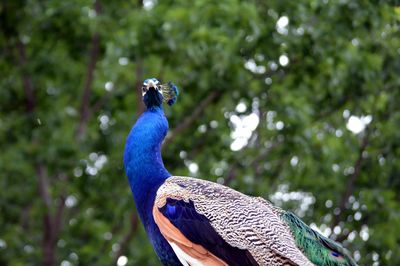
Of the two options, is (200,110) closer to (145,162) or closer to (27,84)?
(27,84)

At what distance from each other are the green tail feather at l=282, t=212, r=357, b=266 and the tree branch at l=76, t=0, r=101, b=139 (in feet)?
16.9

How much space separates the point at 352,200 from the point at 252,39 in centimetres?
202

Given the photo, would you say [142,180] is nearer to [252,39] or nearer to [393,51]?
[252,39]

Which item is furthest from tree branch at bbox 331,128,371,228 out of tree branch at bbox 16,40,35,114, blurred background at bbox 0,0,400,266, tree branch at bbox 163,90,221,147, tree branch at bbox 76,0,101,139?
tree branch at bbox 16,40,35,114

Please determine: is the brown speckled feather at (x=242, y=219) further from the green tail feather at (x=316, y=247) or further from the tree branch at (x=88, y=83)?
the tree branch at (x=88, y=83)

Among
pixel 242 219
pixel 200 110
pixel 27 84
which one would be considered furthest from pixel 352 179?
pixel 242 219

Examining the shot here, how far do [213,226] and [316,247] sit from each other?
505 mm

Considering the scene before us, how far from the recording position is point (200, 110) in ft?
31.8

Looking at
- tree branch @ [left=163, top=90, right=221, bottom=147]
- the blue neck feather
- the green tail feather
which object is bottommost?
the green tail feather

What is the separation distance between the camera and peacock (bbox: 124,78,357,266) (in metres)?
4.57

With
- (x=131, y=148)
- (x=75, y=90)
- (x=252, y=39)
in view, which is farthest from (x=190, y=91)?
(x=131, y=148)

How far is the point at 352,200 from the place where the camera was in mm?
10016

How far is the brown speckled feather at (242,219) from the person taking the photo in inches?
177

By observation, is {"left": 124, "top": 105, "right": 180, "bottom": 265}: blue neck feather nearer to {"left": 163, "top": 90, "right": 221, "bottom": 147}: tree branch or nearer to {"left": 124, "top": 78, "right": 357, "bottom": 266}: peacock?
{"left": 124, "top": 78, "right": 357, "bottom": 266}: peacock
